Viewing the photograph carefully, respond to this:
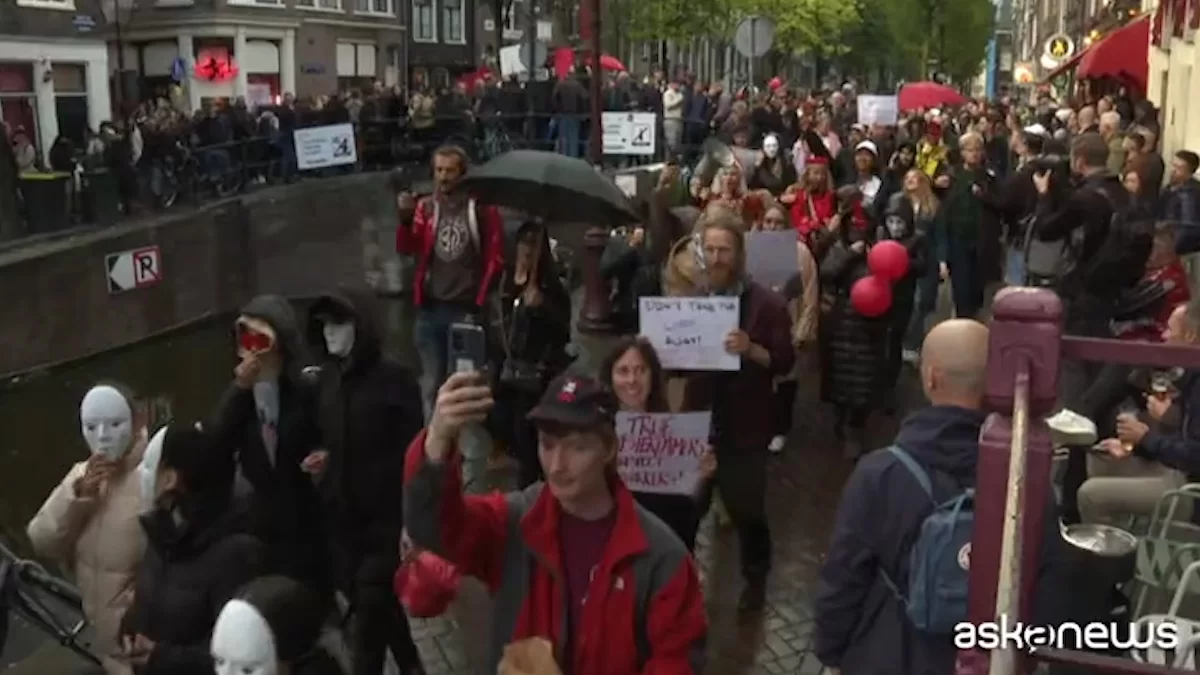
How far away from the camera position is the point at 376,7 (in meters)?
46.4

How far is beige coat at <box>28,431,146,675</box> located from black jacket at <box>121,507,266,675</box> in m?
0.51

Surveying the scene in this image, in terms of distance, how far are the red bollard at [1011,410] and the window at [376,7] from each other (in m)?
44.5

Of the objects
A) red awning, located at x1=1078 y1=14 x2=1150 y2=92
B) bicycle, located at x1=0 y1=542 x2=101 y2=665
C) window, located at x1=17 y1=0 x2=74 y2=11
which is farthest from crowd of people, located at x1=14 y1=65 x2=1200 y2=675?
window, located at x1=17 y1=0 x2=74 y2=11

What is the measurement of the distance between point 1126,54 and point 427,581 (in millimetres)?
25618

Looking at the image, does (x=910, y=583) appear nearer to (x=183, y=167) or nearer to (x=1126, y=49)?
(x=183, y=167)

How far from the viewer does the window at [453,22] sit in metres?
51.4

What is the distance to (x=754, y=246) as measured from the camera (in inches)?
310

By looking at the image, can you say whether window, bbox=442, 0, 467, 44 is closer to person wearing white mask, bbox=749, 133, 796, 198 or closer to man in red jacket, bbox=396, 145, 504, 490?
person wearing white mask, bbox=749, 133, 796, 198

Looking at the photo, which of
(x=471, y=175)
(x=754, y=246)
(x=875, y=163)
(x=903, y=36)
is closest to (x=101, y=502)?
(x=471, y=175)

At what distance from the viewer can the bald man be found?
3123 millimetres

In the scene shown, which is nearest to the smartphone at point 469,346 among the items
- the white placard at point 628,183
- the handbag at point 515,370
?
the handbag at point 515,370

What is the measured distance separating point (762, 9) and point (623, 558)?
4951 cm

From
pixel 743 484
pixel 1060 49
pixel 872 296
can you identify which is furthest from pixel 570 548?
pixel 1060 49

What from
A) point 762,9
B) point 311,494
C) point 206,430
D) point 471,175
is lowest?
point 311,494
